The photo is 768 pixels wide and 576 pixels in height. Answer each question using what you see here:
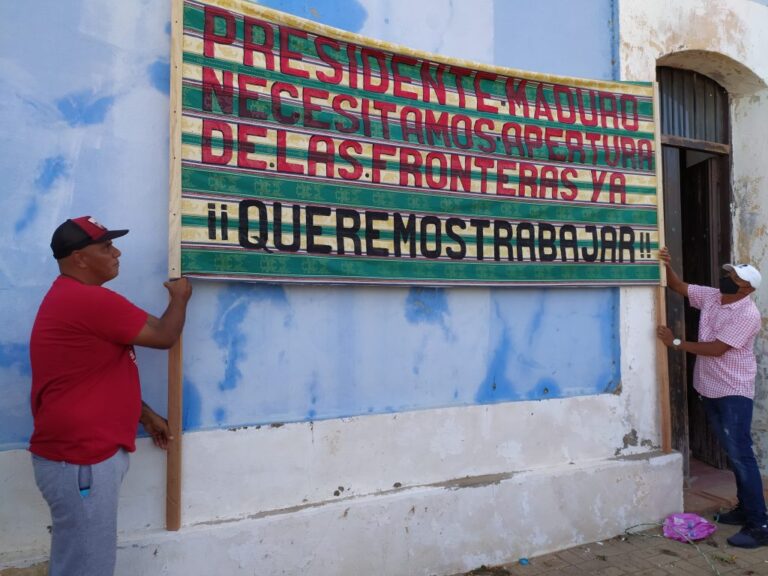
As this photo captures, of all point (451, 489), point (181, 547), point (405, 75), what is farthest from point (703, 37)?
point (181, 547)

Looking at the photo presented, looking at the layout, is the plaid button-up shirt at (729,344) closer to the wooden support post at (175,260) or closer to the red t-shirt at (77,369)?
the wooden support post at (175,260)

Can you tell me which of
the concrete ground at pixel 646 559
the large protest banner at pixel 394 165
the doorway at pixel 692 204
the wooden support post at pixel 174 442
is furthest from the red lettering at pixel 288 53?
the doorway at pixel 692 204

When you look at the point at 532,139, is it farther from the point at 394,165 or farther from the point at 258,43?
the point at 258,43

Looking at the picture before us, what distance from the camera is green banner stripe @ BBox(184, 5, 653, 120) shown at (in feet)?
9.91

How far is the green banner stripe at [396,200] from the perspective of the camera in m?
3.05

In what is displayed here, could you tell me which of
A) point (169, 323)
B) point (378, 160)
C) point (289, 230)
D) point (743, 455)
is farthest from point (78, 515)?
point (743, 455)

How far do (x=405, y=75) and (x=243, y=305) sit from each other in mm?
1620

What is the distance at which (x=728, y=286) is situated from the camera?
416 cm

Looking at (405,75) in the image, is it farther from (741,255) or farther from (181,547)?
(741,255)

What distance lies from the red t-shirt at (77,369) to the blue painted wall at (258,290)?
48cm

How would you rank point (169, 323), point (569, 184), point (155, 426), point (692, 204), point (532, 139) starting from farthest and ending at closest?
point (692, 204) < point (569, 184) < point (532, 139) < point (155, 426) < point (169, 323)

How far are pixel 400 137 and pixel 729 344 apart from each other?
8.43ft

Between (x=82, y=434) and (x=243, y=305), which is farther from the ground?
(x=243, y=305)

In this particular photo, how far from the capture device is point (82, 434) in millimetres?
2316
